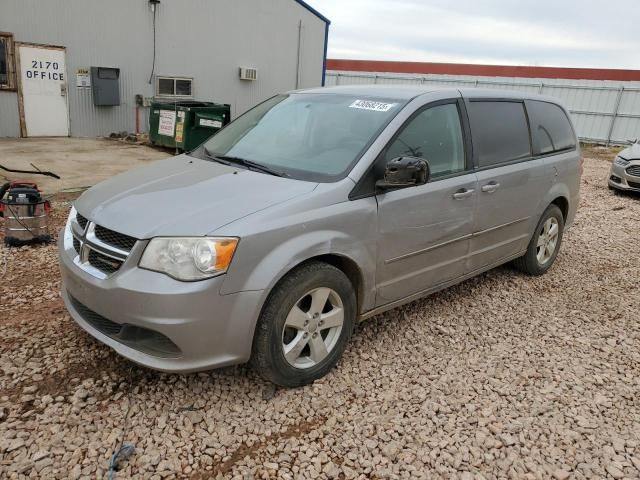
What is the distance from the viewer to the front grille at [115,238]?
2645 mm

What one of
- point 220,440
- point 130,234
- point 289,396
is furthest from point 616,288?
point 130,234

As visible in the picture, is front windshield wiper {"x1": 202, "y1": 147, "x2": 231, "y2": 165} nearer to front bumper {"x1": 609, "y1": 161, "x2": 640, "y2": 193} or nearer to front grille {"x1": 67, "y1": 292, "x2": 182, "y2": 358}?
front grille {"x1": 67, "y1": 292, "x2": 182, "y2": 358}

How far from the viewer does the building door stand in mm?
12078

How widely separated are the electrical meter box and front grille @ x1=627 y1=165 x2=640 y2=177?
11.9 m

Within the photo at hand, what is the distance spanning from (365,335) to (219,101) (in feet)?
46.0

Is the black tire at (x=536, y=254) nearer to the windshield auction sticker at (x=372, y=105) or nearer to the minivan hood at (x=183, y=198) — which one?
the windshield auction sticker at (x=372, y=105)

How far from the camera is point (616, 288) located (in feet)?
16.3

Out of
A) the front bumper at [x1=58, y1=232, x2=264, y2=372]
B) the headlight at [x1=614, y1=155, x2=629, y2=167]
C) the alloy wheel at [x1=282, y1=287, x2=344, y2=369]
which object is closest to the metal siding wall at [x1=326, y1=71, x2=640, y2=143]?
the headlight at [x1=614, y1=155, x2=629, y2=167]

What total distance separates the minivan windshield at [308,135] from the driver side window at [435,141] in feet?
0.53

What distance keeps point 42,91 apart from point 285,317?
481 inches

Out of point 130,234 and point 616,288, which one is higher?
point 130,234

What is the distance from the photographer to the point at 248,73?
1658 cm

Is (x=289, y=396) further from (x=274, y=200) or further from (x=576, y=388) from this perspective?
(x=576, y=388)

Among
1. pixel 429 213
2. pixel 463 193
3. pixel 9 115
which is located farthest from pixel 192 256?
pixel 9 115
